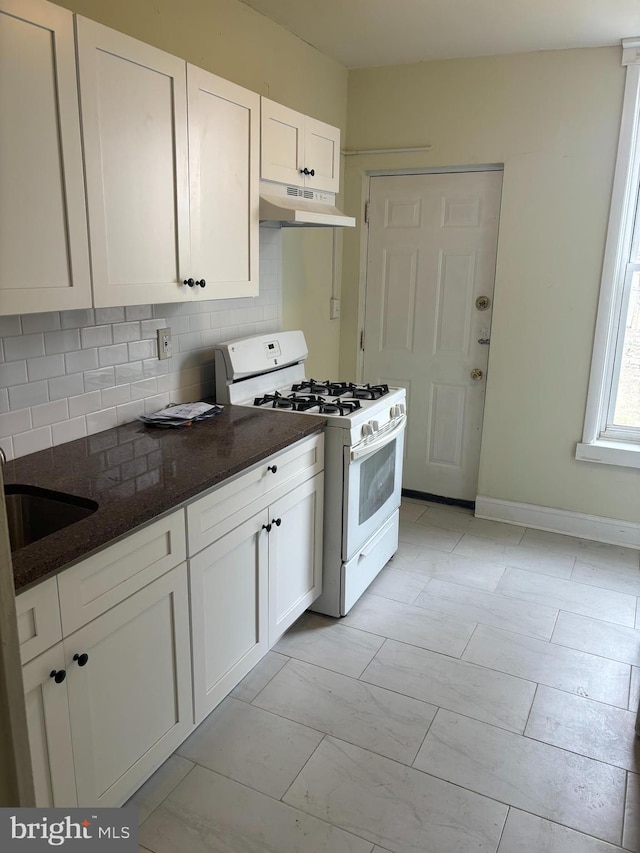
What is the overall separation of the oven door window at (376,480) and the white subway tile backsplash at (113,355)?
1.08 m

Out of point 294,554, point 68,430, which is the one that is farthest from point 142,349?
point 294,554

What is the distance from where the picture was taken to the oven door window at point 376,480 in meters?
2.90

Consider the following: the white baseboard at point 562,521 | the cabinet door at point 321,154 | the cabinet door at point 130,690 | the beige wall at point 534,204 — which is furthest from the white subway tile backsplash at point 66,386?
the white baseboard at point 562,521

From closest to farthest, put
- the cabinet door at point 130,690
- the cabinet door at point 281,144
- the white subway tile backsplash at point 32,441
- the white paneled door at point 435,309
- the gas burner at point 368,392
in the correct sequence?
1. the cabinet door at point 130,690
2. the white subway tile backsplash at point 32,441
3. the cabinet door at point 281,144
4. the gas burner at point 368,392
5. the white paneled door at point 435,309

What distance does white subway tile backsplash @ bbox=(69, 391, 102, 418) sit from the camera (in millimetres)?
2219

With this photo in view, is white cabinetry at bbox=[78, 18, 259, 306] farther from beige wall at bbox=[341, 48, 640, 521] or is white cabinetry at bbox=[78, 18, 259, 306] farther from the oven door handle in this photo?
beige wall at bbox=[341, 48, 640, 521]

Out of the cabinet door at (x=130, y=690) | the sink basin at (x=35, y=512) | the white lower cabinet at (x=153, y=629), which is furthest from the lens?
the sink basin at (x=35, y=512)

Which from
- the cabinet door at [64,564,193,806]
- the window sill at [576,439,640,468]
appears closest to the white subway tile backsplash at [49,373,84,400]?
the cabinet door at [64,564,193,806]

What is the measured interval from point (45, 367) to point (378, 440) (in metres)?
1.44

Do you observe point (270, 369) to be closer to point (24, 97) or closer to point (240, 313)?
point (240, 313)

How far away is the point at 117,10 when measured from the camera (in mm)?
2195

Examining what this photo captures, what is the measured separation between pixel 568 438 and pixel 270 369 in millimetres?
1828

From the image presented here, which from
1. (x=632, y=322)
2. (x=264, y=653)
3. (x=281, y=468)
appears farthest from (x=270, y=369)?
(x=632, y=322)

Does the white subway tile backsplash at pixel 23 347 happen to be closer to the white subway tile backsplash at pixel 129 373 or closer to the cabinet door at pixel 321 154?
the white subway tile backsplash at pixel 129 373
